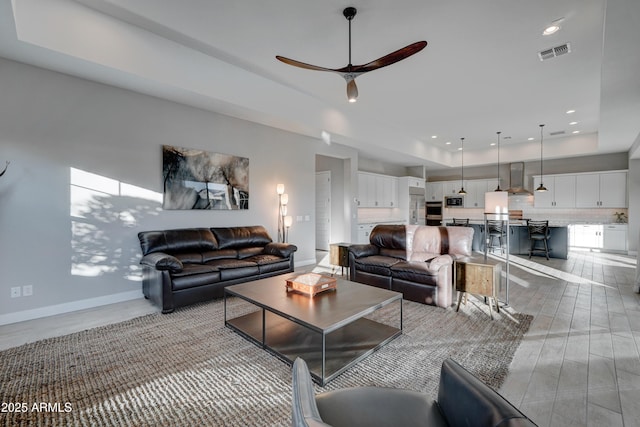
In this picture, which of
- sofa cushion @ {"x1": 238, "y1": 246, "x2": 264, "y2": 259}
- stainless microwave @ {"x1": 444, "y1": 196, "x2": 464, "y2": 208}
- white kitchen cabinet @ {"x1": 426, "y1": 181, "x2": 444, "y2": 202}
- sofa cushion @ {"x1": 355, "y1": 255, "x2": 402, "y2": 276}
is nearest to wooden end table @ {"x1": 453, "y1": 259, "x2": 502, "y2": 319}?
sofa cushion @ {"x1": 355, "y1": 255, "x2": 402, "y2": 276}

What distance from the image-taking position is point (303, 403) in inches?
35.4

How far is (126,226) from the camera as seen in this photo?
4.14m

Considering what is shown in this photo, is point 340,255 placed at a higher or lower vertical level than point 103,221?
lower

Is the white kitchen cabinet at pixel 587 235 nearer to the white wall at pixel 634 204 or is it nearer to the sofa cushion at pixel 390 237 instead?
the white wall at pixel 634 204

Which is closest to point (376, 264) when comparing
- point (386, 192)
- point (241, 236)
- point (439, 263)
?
point (439, 263)

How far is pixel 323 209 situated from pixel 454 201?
18.1ft

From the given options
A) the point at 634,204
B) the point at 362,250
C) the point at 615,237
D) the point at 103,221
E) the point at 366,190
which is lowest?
the point at 615,237

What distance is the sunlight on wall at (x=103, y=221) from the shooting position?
147 inches

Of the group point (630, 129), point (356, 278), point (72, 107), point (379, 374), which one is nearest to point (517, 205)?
point (630, 129)

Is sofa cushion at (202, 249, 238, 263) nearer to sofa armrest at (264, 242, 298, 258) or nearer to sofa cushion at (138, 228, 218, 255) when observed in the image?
sofa cushion at (138, 228, 218, 255)

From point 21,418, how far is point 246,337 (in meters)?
1.56

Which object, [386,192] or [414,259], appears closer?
[414,259]

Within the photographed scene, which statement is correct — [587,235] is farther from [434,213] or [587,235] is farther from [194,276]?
[194,276]

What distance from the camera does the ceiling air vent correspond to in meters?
3.64
